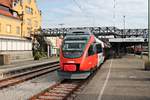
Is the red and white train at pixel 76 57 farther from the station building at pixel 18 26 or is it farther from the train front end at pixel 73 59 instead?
the station building at pixel 18 26

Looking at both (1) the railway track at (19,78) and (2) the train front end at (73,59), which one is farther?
(2) the train front end at (73,59)

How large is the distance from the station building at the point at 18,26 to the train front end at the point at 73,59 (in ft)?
104

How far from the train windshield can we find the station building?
103 feet

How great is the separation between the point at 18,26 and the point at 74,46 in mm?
50073

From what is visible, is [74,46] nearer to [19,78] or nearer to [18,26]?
[19,78]

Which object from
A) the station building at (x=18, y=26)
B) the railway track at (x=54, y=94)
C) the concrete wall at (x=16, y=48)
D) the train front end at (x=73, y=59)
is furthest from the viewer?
the station building at (x=18, y=26)

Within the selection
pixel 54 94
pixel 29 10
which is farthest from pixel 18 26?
pixel 54 94

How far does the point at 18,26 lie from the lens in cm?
7044

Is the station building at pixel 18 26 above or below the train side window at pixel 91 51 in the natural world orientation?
above

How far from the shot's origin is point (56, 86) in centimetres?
1900

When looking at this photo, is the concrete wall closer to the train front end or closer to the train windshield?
the train windshield

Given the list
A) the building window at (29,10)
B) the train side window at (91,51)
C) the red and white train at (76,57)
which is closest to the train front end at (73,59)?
the red and white train at (76,57)

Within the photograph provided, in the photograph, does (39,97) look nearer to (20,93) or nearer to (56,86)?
(20,93)

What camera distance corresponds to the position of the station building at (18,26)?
56.0 meters
